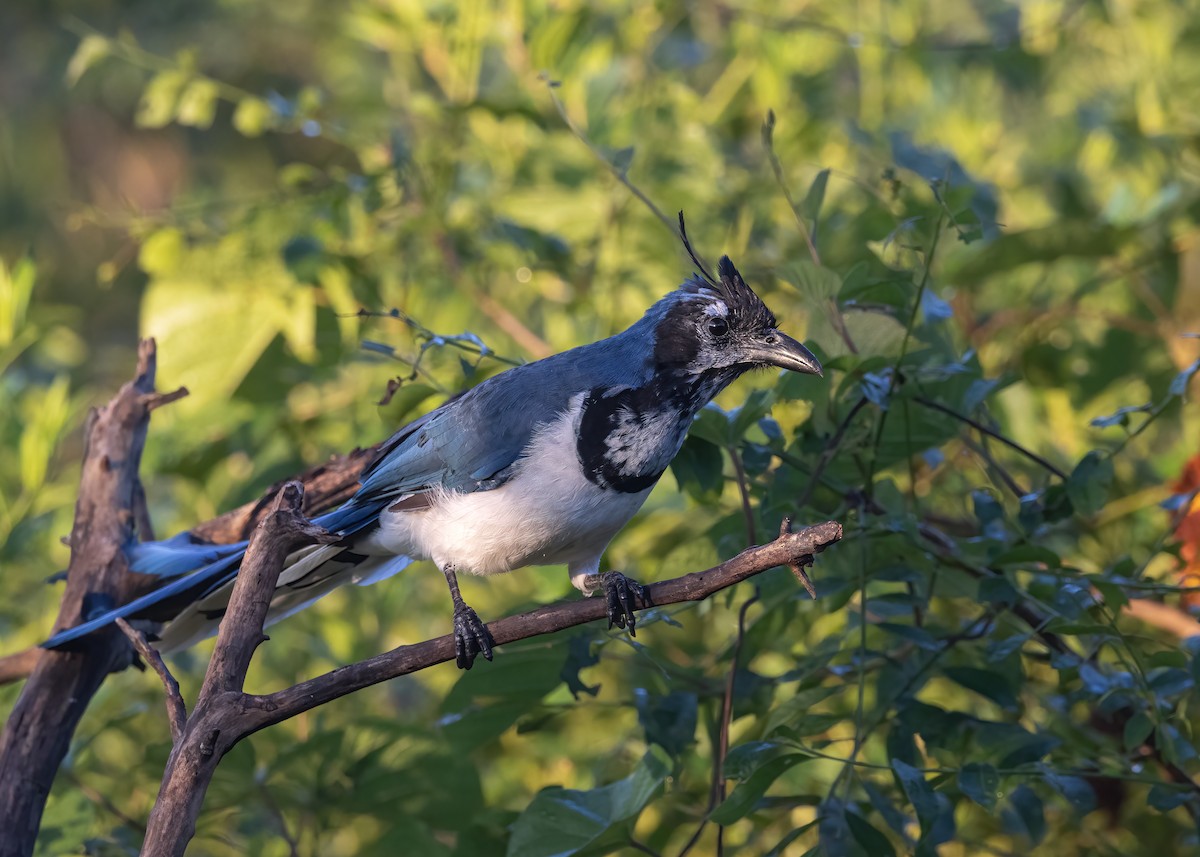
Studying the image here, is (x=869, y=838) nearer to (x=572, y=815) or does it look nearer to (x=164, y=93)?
(x=572, y=815)

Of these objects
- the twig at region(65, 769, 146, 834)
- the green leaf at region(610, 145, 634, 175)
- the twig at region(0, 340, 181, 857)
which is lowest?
the twig at region(65, 769, 146, 834)

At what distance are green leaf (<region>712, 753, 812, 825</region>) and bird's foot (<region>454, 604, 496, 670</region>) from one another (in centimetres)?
55

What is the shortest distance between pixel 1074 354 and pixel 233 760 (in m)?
2.80

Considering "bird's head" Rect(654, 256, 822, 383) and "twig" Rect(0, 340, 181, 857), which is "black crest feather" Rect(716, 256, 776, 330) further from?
"twig" Rect(0, 340, 181, 857)

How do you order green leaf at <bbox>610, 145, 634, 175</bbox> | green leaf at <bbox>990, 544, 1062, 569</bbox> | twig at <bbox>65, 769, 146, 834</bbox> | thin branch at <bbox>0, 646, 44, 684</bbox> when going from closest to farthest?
green leaf at <bbox>990, 544, 1062, 569</bbox> → green leaf at <bbox>610, 145, 634, 175</bbox> → thin branch at <bbox>0, 646, 44, 684</bbox> → twig at <bbox>65, 769, 146, 834</bbox>

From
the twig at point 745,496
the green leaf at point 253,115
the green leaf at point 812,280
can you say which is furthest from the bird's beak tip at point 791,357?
the green leaf at point 253,115

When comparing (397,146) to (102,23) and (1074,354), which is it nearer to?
(1074,354)

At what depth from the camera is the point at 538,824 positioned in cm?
267

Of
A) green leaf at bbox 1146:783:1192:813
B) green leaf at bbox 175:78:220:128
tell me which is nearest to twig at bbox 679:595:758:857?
green leaf at bbox 1146:783:1192:813

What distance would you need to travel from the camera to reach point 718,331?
9.62 feet

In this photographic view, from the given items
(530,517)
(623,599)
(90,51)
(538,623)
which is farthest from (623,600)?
(90,51)

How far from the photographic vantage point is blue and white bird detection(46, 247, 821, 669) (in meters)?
2.82

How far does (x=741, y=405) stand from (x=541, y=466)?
463 mm

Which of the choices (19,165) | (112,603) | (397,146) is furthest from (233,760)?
(19,165)
